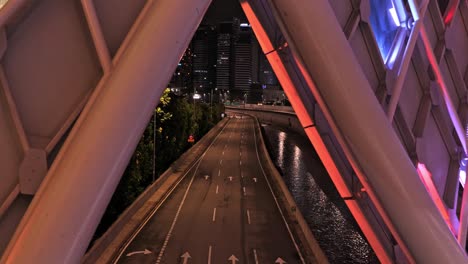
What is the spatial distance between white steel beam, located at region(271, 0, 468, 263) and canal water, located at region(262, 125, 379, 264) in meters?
17.0

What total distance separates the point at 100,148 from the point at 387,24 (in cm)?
338

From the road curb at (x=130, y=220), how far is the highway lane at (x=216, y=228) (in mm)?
447

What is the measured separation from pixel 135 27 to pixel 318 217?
25.7 meters

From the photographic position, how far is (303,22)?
2834 millimetres

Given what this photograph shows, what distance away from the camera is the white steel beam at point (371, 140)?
292 cm

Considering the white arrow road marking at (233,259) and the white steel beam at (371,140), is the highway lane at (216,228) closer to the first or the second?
the white arrow road marking at (233,259)

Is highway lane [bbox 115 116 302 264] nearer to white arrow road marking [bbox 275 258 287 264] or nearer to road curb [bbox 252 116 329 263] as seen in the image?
white arrow road marking [bbox 275 258 287 264]

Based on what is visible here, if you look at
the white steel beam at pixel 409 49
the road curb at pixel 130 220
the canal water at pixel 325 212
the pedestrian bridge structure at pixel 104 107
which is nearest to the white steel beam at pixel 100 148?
the pedestrian bridge structure at pixel 104 107

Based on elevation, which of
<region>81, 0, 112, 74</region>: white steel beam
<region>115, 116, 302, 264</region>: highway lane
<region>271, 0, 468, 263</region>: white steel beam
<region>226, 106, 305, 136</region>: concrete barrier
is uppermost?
<region>226, 106, 305, 136</region>: concrete barrier

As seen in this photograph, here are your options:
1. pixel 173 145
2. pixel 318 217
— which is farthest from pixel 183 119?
pixel 318 217

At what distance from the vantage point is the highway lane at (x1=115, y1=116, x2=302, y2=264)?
15.5 m

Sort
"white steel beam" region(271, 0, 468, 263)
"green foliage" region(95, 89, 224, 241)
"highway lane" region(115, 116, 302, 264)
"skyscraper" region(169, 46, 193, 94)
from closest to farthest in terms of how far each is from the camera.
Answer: "white steel beam" region(271, 0, 468, 263) → "highway lane" region(115, 116, 302, 264) → "green foliage" region(95, 89, 224, 241) → "skyscraper" region(169, 46, 193, 94)

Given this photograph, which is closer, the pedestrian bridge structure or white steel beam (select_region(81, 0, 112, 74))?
the pedestrian bridge structure

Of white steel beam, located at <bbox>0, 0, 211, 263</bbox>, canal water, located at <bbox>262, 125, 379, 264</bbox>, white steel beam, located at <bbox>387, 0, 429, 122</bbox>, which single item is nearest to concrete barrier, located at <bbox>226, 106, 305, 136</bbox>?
canal water, located at <bbox>262, 125, 379, 264</bbox>
